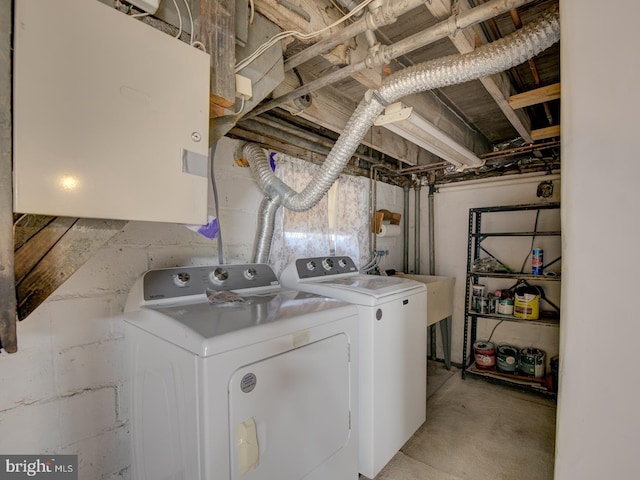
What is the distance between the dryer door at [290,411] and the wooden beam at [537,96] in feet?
5.25

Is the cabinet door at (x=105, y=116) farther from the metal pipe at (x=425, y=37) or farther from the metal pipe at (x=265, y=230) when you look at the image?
the metal pipe at (x=265, y=230)

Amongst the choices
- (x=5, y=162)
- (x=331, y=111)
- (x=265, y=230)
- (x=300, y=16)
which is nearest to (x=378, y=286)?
(x=265, y=230)

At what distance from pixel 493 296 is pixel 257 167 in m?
2.62

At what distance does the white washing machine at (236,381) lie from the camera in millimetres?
911

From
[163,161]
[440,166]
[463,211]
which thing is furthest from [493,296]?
[163,161]

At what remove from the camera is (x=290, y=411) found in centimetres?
111

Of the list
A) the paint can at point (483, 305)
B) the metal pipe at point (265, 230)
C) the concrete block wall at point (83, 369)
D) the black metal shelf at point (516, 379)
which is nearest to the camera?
the concrete block wall at point (83, 369)

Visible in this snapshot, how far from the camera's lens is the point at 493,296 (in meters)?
2.97

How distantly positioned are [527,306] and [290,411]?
2.50 metres

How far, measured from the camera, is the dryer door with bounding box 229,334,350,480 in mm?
960

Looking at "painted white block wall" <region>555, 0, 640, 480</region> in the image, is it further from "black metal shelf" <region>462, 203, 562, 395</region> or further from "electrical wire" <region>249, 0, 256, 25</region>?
"black metal shelf" <region>462, 203, 562, 395</region>

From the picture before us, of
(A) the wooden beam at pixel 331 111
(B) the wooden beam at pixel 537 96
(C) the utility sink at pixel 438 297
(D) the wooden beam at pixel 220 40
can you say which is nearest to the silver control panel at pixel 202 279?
(D) the wooden beam at pixel 220 40

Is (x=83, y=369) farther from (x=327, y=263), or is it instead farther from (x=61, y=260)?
(x=327, y=263)

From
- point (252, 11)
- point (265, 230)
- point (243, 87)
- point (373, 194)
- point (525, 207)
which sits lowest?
point (265, 230)
